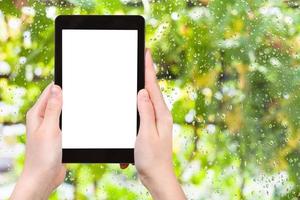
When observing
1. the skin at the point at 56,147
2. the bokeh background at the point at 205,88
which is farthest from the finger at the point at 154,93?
the bokeh background at the point at 205,88

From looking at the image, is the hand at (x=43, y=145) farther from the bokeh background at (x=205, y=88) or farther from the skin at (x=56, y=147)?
the bokeh background at (x=205, y=88)

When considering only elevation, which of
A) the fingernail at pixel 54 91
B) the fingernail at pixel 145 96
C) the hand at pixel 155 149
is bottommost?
the hand at pixel 155 149

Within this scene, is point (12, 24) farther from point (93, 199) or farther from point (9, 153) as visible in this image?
point (93, 199)

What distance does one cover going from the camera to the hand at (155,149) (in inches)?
31.9

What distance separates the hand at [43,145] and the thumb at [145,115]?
11 cm

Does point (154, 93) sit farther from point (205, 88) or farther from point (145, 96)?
point (205, 88)

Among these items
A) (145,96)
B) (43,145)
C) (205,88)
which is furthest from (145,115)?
(205,88)

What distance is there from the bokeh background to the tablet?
23 cm

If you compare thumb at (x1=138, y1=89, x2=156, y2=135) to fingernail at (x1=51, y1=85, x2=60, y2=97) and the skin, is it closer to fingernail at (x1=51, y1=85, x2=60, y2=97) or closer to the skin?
the skin

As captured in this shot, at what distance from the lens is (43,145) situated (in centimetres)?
84

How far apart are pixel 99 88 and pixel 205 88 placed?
0.30 meters

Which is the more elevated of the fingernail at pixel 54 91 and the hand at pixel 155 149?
the fingernail at pixel 54 91

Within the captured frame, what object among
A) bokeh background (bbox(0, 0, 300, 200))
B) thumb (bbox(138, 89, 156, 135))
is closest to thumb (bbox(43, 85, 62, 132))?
thumb (bbox(138, 89, 156, 135))

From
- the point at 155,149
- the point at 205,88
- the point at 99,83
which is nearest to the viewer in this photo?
the point at 155,149
